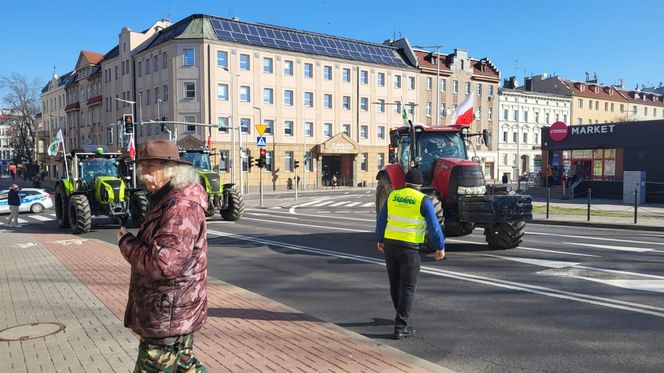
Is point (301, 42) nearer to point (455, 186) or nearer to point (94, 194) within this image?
point (94, 194)

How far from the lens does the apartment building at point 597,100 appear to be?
82375mm

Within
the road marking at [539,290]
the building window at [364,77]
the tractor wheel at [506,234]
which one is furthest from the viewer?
the building window at [364,77]

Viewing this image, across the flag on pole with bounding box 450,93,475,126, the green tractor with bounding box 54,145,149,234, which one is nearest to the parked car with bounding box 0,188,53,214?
the green tractor with bounding box 54,145,149,234

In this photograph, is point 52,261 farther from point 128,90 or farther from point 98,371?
point 128,90

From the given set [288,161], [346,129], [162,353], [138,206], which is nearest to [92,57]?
[288,161]

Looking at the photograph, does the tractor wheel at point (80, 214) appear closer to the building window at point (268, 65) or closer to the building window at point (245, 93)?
the building window at point (245, 93)

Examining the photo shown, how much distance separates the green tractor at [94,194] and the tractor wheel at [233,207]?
3.66 metres

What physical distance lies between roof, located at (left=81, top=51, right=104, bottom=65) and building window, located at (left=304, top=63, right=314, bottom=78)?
111ft

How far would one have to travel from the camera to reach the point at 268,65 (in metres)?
52.1

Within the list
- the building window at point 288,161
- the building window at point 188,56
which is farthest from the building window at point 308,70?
the building window at point 188,56

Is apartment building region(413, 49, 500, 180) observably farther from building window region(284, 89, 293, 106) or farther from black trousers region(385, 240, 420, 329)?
black trousers region(385, 240, 420, 329)

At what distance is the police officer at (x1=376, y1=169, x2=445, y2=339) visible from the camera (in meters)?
5.58

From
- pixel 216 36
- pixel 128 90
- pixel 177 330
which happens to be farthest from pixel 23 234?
pixel 128 90

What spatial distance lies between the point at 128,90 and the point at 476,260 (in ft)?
185
